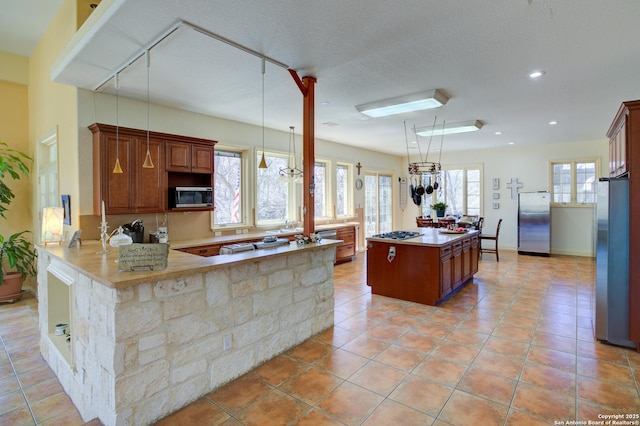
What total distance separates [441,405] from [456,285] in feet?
8.93

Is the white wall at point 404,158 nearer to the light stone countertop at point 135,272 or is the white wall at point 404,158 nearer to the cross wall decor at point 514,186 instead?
the cross wall decor at point 514,186

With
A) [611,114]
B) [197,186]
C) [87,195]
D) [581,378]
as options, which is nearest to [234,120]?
[197,186]

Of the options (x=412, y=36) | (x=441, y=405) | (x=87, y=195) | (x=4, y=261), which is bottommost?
(x=441, y=405)

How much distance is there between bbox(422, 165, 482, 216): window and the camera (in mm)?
8992

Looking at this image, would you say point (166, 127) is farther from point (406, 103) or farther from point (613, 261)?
point (613, 261)

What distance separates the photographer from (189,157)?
4566mm

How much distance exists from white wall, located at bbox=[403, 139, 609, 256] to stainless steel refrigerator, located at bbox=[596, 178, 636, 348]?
17.9 ft

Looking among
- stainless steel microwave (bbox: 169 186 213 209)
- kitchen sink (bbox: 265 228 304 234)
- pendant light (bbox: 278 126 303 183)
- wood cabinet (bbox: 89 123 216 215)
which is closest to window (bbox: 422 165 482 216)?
pendant light (bbox: 278 126 303 183)

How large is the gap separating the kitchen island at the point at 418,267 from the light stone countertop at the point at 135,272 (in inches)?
64.1

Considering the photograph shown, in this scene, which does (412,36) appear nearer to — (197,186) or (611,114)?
(197,186)

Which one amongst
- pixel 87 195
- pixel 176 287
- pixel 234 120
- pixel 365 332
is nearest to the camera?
pixel 176 287

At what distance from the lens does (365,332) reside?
3469 millimetres

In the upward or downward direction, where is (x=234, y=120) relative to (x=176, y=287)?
upward

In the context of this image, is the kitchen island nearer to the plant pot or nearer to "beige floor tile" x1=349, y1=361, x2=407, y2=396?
"beige floor tile" x1=349, y1=361, x2=407, y2=396
